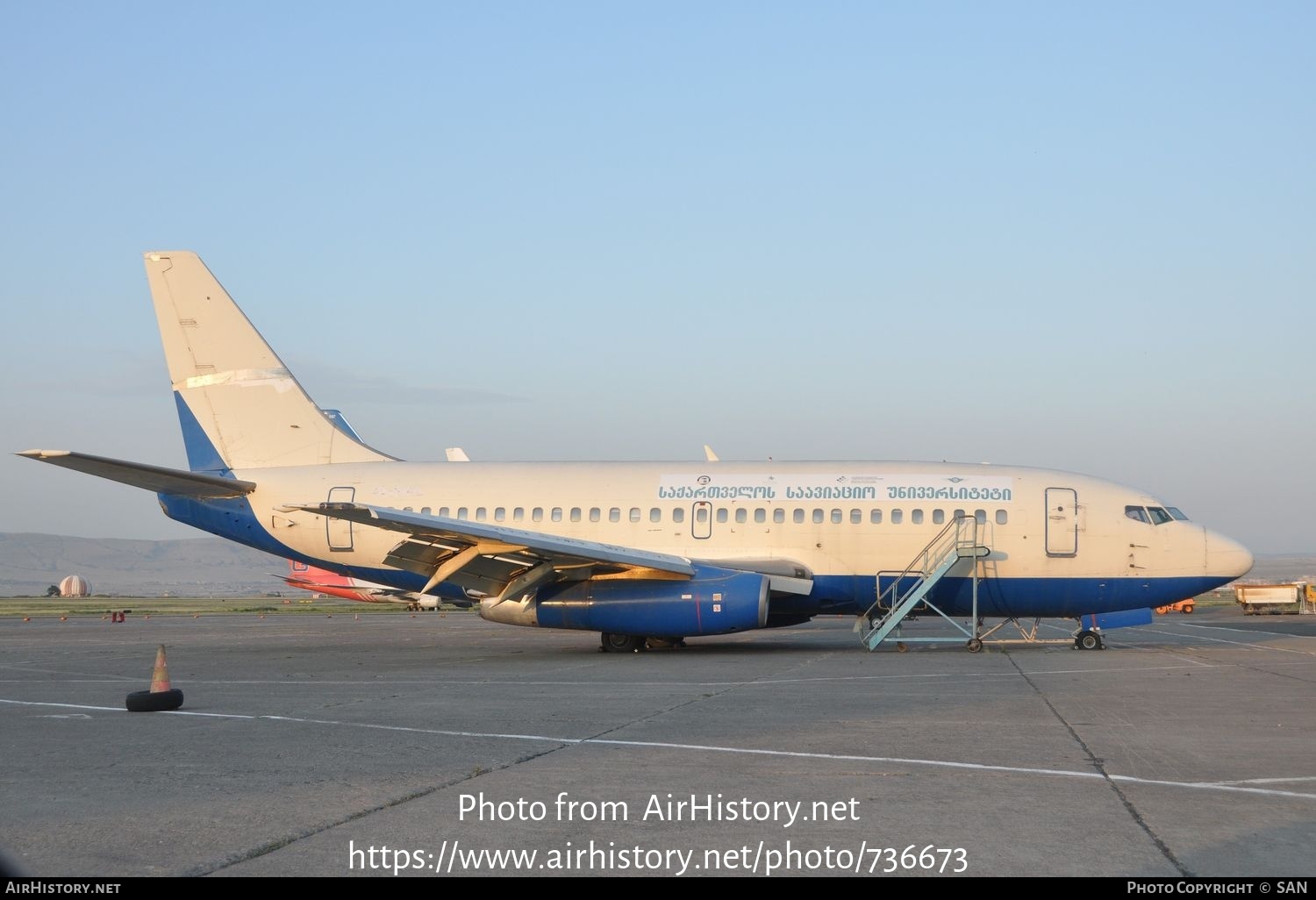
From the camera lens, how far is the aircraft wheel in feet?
78.3

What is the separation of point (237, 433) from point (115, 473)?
435cm

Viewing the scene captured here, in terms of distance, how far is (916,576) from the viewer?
2353 cm

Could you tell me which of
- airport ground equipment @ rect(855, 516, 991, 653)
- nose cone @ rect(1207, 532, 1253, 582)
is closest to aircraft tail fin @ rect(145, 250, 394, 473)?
airport ground equipment @ rect(855, 516, 991, 653)

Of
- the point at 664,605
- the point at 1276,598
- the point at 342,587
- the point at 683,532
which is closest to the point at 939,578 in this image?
the point at 683,532

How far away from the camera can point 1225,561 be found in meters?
23.0

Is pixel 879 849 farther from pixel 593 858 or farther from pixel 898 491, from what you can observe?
pixel 898 491

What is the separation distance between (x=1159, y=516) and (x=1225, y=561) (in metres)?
1.41

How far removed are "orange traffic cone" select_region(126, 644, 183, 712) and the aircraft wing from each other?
20.9 feet

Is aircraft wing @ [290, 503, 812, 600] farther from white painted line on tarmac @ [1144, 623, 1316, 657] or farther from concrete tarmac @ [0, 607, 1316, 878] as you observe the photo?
white painted line on tarmac @ [1144, 623, 1316, 657]

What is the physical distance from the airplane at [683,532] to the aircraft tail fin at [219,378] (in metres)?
0.05

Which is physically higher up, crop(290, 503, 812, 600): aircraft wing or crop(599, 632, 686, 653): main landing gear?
crop(290, 503, 812, 600): aircraft wing

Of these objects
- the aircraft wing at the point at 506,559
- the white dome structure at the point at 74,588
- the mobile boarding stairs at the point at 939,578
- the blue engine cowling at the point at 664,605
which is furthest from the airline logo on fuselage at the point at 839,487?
the white dome structure at the point at 74,588

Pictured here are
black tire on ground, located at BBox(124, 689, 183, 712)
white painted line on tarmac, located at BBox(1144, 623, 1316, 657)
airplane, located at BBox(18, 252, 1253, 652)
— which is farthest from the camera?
white painted line on tarmac, located at BBox(1144, 623, 1316, 657)

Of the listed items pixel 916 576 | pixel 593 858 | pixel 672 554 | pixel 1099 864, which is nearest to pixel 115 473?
pixel 672 554
